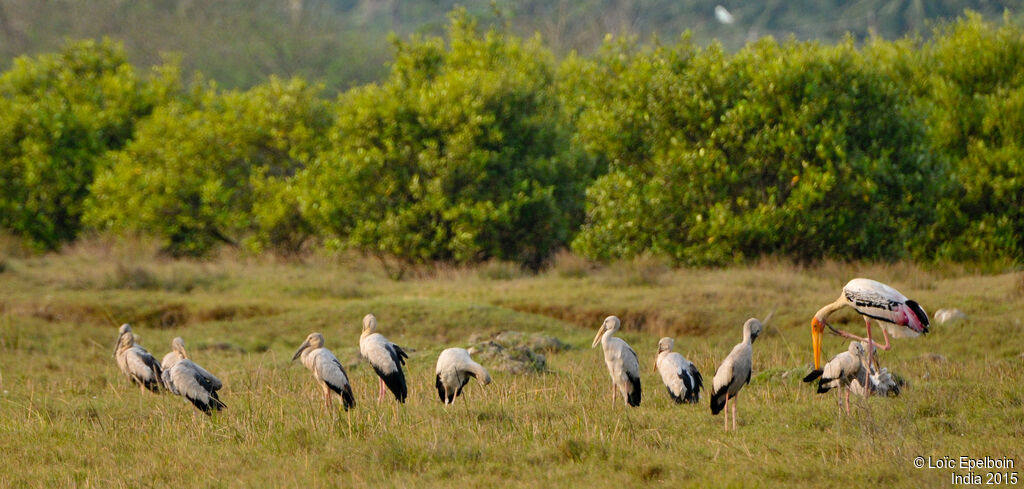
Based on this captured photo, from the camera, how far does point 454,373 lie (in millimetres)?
8766

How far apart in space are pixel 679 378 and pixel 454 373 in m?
1.85

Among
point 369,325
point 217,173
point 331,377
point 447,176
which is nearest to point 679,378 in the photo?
point 331,377

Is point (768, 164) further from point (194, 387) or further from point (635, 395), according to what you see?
point (194, 387)

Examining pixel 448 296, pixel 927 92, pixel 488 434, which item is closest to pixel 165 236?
pixel 448 296

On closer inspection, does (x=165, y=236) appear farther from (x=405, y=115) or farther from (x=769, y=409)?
(x=769, y=409)

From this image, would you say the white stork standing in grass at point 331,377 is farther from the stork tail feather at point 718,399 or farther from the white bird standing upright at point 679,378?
the stork tail feather at point 718,399

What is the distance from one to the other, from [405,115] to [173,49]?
6071cm

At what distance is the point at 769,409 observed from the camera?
834 cm

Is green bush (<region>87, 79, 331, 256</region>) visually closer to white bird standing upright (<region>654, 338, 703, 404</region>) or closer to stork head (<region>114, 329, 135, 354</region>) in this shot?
stork head (<region>114, 329, 135, 354</region>)

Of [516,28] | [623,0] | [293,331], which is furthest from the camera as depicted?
[623,0]

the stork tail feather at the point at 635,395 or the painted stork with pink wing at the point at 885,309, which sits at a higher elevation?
the painted stork with pink wing at the point at 885,309

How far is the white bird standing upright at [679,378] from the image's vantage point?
845 centimetres

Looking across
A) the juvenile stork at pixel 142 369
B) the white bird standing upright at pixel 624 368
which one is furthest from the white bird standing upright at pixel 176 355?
the white bird standing upright at pixel 624 368

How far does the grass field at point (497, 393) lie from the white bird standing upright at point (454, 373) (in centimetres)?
14
